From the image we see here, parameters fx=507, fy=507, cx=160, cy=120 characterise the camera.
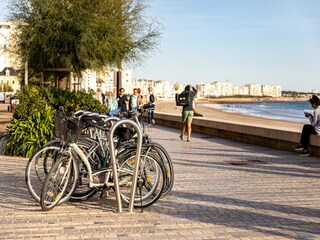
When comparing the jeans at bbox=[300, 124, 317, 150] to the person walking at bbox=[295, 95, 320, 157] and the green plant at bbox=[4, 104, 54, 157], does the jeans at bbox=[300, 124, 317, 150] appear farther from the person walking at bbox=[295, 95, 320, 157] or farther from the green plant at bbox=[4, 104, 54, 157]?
the green plant at bbox=[4, 104, 54, 157]

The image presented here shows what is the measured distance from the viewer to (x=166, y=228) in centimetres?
540

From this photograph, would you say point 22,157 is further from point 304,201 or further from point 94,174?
point 304,201

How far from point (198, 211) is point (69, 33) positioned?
13.4m

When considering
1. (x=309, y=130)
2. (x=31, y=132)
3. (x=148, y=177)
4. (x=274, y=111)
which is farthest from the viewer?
(x=274, y=111)

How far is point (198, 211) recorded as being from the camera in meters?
6.21

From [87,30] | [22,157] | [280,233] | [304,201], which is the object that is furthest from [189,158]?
[87,30]

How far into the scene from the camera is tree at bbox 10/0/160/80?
59.7ft

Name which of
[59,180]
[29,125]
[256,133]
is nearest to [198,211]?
[59,180]

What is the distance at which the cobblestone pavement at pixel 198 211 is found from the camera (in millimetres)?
5227

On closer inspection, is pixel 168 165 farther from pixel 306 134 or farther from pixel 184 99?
pixel 184 99

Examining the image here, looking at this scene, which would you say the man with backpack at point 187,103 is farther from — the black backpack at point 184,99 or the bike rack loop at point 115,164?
the bike rack loop at point 115,164

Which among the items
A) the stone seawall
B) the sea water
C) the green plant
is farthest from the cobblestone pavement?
the sea water

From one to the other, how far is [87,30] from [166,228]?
13.7 m

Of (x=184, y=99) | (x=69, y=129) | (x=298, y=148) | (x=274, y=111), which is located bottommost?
(x=274, y=111)
